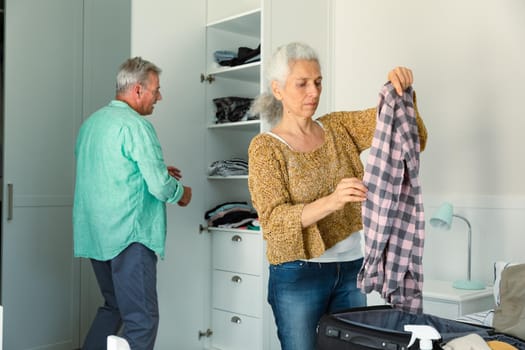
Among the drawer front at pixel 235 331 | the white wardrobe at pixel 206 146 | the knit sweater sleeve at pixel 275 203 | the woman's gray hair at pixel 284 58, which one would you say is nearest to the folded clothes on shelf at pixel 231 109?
the white wardrobe at pixel 206 146

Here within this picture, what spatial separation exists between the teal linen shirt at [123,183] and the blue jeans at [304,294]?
104 cm

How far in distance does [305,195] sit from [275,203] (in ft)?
0.40

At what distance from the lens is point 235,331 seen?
11.8ft

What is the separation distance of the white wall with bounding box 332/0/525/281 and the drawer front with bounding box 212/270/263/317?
0.90 m

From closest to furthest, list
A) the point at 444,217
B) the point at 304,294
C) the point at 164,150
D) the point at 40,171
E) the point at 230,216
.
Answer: the point at 304,294 < the point at 444,217 < the point at 164,150 < the point at 230,216 < the point at 40,171

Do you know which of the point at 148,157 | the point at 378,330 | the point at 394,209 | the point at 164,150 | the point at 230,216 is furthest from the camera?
the point at 230,216

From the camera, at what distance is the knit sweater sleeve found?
1.79 meters

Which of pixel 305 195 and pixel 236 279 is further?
pixel 236 279

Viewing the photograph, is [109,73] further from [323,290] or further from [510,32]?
[323,290]

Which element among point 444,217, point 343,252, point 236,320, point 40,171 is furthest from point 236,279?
point 343,252

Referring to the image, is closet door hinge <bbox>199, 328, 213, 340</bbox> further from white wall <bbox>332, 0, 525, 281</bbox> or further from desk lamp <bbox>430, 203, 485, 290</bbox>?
desk lamp <bbox>430, 203, 485, 290</bbox>

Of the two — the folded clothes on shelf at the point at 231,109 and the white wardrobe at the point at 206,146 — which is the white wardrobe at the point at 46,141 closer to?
the white wardrobe at the point at 206,146

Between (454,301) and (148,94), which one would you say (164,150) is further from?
(454,301)

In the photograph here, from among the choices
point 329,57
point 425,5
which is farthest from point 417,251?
point 329,57
